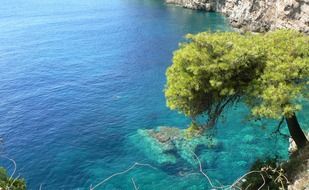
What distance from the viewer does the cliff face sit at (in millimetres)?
70331

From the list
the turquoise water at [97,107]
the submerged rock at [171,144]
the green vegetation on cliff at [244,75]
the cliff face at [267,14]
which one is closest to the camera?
the green vegetation on cliff at [244,75]

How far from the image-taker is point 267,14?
80625 millimetres

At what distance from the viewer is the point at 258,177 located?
79.4 feet

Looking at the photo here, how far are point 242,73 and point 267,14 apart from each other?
60.9 meters

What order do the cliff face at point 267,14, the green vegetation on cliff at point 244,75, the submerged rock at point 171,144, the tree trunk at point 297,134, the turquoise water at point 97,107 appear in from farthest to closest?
the cliff face at point 267,14
the submerged rock at point 171,144
the turquoise water at point 97,107
the tree trunk at point 297,134
the green vegetation on cliff at point 244,75

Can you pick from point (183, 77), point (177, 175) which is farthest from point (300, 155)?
point (177, 175)

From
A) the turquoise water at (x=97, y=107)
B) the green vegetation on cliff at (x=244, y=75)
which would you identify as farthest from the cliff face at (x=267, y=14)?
the green vegetation on cliff at (x=244, y=75)

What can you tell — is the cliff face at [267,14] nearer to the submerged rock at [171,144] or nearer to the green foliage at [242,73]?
the submerged rock at [171,144]

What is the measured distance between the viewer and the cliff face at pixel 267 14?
7033 cm

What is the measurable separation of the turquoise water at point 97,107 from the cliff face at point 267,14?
395 centimetres

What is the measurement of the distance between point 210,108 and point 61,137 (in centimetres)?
2409

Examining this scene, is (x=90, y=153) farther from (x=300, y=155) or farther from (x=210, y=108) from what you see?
(x=300, y=155)

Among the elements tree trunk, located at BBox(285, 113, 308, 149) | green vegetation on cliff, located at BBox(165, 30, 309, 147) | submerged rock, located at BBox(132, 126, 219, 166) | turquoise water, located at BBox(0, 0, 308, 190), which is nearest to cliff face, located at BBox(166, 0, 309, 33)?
turquoise water, located at BBox(0, 0, 308, 190)

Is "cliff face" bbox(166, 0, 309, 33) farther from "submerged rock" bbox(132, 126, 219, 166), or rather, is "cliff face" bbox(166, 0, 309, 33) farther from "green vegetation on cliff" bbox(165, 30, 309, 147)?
"green vegetation on cliff" bbox(165, 30, 309, 147)
